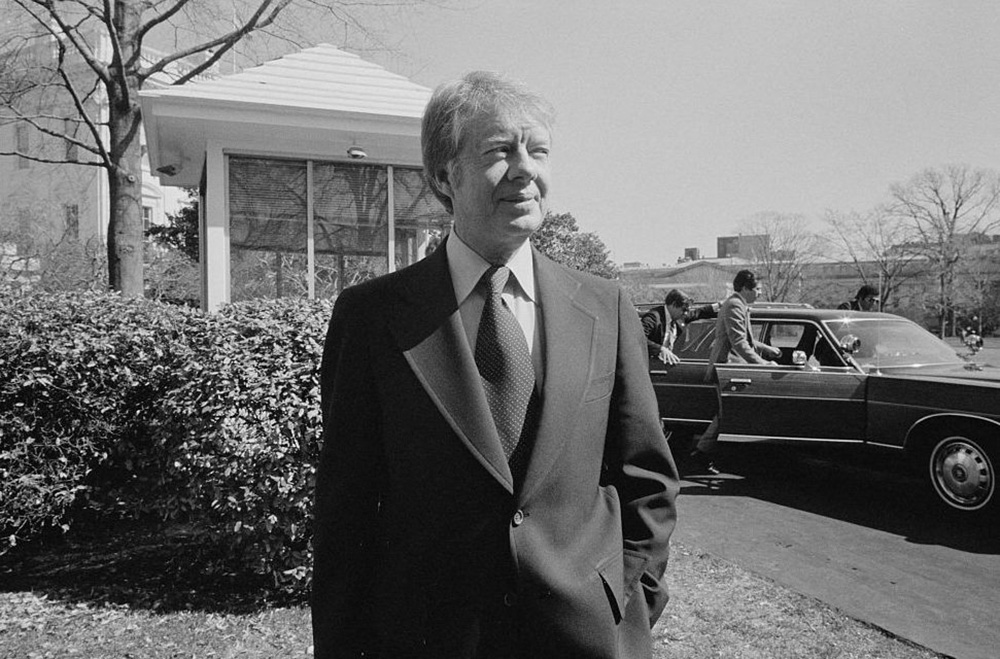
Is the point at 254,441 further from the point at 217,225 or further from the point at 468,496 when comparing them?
the point at 217,225

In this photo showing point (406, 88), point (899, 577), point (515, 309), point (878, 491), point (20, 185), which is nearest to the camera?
point (515, 309)

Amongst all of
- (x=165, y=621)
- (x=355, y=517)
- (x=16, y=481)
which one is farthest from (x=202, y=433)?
(x=355, y=517)

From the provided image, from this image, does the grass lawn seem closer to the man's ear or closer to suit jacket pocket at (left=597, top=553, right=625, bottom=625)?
suit jacket pocket at (left=597, top=553, right=625, bottom=625)

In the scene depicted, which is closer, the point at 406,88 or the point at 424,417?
the point at 424,417

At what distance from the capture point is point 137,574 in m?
4.68

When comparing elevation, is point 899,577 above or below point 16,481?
below

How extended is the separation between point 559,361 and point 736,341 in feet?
20.2

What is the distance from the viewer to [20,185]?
3928 centimetres

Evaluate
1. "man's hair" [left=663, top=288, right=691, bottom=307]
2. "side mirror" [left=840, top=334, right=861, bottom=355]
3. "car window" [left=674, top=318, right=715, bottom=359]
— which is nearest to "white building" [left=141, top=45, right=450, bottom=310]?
"man's hair" [left=663, top=288, right=691, bottom=307]

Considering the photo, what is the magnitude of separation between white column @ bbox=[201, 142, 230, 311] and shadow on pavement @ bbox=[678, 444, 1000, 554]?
5.34 metres

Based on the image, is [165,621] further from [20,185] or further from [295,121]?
[20,185]

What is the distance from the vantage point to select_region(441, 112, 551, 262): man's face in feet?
5.79

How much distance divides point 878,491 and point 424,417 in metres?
6.69

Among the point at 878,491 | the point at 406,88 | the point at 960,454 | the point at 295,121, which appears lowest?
the point at 878,491
